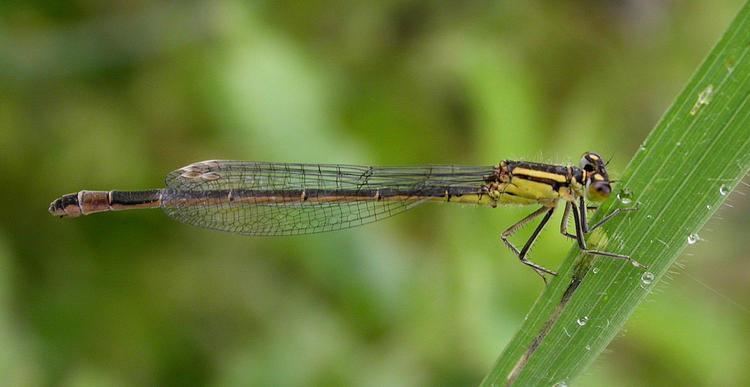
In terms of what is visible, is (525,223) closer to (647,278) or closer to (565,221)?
(565,221)

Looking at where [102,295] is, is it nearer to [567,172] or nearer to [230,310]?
[230,310]

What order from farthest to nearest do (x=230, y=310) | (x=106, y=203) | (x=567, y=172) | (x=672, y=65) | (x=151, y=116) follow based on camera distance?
1. (x=672, y=65)
2. (x=151, y=116)
3. (x=230, y=310)
4. (x=106, y=203)
5. (x=567, y=172)

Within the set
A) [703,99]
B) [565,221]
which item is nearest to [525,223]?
[565,221]

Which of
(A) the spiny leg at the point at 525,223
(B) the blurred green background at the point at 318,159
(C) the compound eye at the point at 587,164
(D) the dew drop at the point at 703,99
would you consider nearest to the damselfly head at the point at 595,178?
(C) the compound eye at the point at 587,164

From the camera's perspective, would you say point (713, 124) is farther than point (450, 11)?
No

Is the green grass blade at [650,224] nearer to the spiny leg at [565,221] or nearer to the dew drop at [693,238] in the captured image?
the dew drop at [693,238]

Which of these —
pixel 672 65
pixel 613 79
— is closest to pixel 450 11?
pixel 613 79

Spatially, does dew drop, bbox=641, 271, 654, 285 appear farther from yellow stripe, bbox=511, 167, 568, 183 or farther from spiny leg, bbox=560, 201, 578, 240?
yellow stripe, bbox=511, 167, 568, 183

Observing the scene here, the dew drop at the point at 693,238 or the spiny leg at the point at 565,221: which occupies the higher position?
the dew drop at the point at 693,238
